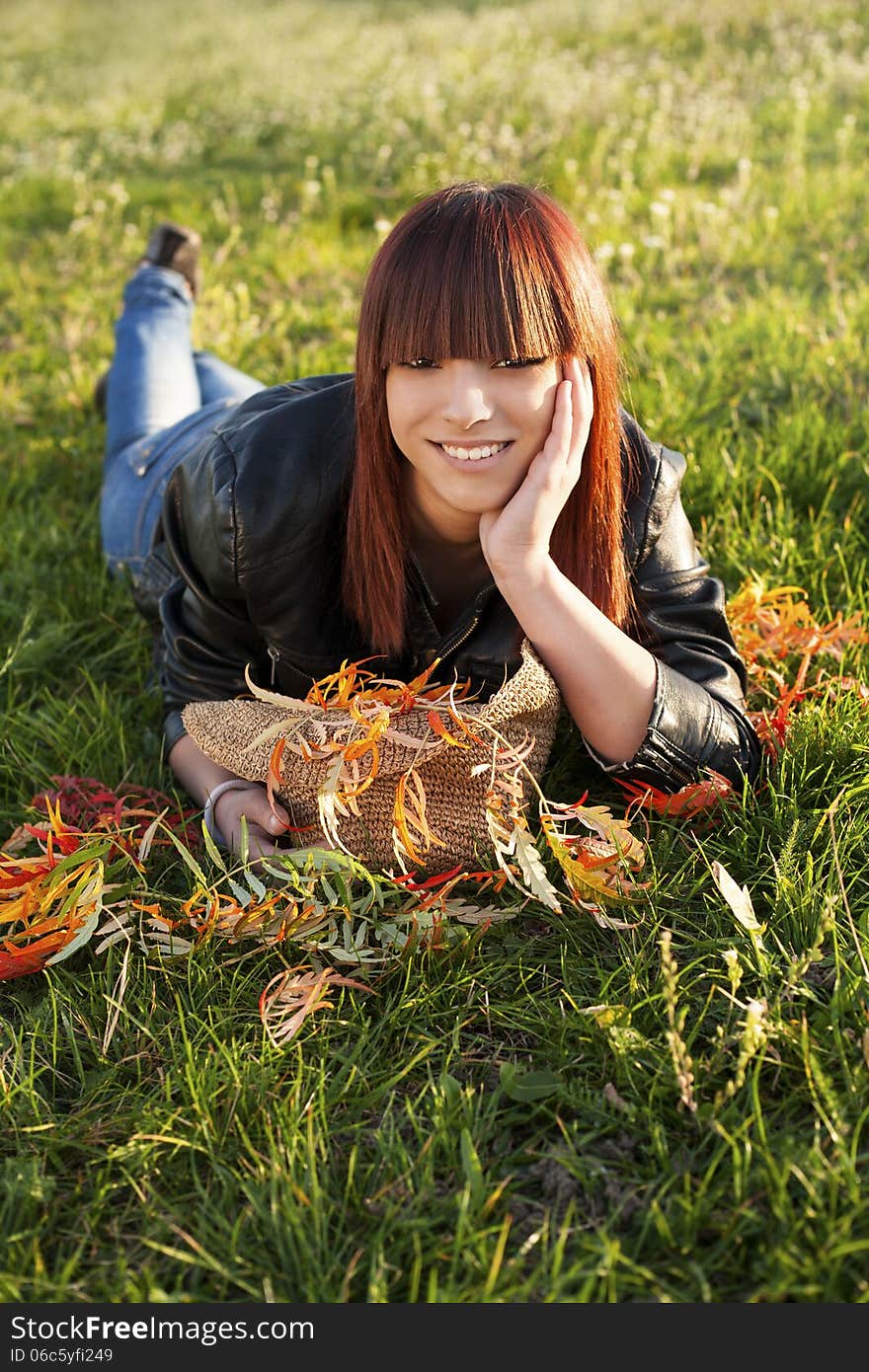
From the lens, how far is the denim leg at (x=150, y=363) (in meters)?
4.15

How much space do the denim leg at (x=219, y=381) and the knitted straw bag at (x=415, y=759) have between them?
7.00 ft

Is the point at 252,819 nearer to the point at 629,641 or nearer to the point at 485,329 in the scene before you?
the point at 629,641

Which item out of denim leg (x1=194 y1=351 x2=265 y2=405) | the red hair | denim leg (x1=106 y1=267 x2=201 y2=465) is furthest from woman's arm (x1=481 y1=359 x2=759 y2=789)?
denim leg (x1=194 y1=351 x2=265 y2=405)

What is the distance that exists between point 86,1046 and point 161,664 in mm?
1169

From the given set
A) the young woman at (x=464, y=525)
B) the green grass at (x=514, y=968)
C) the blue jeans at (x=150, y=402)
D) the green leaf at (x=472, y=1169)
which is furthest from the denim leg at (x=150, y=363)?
the green leaf at (x=472, y=1169)

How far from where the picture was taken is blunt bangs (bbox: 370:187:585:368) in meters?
2.24

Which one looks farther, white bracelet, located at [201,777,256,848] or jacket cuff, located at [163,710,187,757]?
jacket cuff, located at [163,710,187,757]

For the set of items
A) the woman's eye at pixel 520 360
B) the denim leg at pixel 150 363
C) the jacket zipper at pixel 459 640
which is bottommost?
the jacket zipper at pixel 459 640

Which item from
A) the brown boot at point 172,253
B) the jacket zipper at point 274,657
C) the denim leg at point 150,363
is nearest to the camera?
the jacket zipper at point 274,657

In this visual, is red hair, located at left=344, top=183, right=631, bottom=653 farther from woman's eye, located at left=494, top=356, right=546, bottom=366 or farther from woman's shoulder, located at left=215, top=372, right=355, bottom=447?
woman's shoulder, located at left=215, top=372, right=355, bottom=447

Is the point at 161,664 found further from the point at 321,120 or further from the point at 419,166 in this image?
the point at 321,120

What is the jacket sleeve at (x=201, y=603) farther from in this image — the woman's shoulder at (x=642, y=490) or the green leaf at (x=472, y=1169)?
the green leaf at (x=472, y=1169)

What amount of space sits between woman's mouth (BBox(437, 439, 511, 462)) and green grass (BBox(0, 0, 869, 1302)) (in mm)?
896

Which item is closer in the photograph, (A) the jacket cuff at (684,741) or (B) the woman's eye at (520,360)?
(B) the woman's eye at (520,360)
